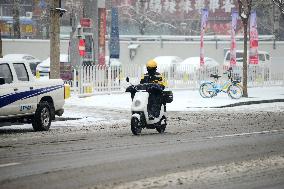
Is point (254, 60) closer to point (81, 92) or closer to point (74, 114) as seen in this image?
point (81, 92)

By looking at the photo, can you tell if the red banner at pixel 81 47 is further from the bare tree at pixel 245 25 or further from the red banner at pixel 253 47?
the red banner at pixel 253 47

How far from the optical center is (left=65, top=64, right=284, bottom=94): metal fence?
32719 millimetres

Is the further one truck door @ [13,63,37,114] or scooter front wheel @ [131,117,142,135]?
truck door @ [13,63,37,114]

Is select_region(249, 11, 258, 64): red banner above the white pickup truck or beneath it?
above

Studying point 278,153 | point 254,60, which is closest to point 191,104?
point 254,60

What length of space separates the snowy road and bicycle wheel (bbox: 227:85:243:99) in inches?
477

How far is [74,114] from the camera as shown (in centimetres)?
2325

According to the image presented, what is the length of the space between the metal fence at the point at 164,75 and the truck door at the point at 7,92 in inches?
593

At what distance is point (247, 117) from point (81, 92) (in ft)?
37.9

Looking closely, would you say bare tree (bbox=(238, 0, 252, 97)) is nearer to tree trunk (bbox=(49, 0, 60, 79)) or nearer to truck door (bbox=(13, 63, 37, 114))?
tree trunk (bbox=(49, 0, 60, 79))

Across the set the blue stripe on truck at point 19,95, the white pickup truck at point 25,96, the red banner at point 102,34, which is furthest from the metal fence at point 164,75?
the blue stripe on truck at point 19,95

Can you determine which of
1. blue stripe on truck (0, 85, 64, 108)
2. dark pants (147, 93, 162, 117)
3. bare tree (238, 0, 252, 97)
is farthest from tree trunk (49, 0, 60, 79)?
dark pants (147, 93, 162, 117)

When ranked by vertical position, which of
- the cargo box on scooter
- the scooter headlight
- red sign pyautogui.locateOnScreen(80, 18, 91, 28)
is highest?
red sign pyautogui.locateOnScreen(80, 18, 91, 28)

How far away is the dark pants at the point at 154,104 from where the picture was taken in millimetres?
16522
